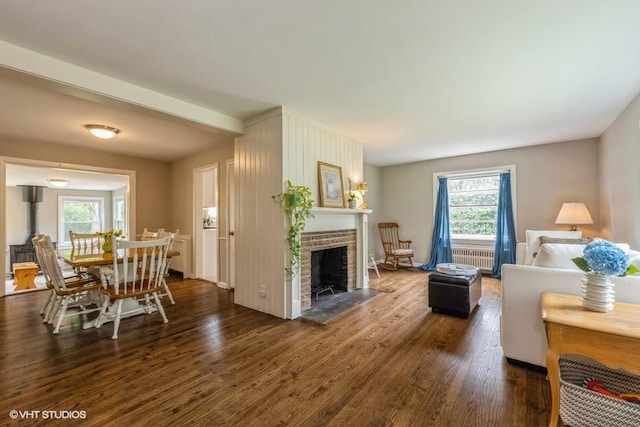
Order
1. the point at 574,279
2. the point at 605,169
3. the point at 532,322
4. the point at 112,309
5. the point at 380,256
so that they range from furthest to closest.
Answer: the point at 380,256
the point at 605,169
the point at 112,309
the point at 532,322
the point at 574,279

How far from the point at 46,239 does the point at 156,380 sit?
203 cm

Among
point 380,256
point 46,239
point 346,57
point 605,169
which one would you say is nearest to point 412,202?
point 380,256

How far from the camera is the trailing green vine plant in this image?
326cm

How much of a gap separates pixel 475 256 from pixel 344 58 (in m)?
5.05

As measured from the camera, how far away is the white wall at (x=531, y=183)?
4641mm

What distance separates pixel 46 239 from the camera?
Answer: 2.84m

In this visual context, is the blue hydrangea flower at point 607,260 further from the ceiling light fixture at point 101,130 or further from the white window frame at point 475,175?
the ceiling light fixture at point 101,130

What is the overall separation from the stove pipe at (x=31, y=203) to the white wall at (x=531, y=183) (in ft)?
33.8

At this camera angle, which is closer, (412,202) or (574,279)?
(574,279)

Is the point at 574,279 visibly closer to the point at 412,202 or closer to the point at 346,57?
the point at 346,57

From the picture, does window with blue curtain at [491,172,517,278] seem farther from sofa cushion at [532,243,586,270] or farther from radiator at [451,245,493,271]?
sofa cushion at [532,243,586,270]

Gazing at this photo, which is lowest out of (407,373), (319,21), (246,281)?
(407,373)

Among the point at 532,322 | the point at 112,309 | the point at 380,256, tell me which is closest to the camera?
the point at 532,322

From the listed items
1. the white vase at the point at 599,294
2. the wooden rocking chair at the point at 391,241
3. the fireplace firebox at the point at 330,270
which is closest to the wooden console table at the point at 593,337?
the white vase at the point at 599,294
